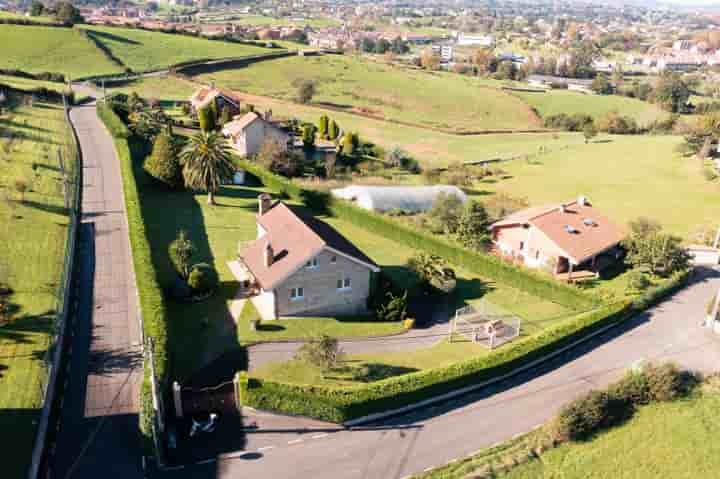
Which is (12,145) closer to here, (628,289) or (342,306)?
(342,306)

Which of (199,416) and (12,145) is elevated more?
(12,145)

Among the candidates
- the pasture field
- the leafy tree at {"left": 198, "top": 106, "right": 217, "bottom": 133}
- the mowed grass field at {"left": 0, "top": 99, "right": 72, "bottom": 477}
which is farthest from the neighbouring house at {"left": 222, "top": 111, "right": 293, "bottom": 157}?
the pasture field

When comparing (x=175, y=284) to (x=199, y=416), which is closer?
(x=199, y=416)

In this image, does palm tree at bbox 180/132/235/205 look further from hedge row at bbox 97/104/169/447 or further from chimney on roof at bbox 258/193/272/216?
chimney on roof at bbox 258/193/272/216

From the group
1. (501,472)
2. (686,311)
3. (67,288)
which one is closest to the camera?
(501,472)

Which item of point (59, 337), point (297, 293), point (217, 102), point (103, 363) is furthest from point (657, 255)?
point (217, 102)

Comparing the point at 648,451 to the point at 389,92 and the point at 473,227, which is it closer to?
the point at 473,227

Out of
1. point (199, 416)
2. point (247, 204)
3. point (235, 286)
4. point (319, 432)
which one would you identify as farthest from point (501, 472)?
point (247, 204)
